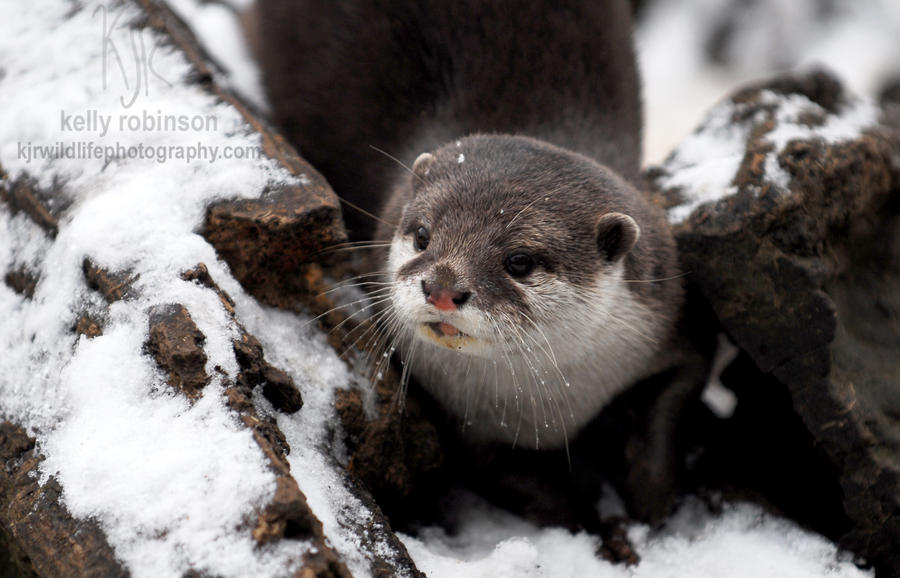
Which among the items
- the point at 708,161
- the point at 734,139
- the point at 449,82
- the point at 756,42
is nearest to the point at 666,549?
the point at 708,161

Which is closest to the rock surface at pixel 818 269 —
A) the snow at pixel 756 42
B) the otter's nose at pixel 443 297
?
the otter's nose at pixel 443 297

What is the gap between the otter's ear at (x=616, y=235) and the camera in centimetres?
245

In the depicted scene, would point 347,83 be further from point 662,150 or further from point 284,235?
point 662,150

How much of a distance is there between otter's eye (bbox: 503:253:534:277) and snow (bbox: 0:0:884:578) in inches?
22.2

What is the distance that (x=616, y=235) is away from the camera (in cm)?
249

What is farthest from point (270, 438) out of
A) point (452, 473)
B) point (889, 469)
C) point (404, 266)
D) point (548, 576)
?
point (889, 469)

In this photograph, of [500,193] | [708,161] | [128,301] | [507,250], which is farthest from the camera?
[708,161]

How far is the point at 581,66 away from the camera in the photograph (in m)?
3.39

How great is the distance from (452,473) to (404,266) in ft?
2.99

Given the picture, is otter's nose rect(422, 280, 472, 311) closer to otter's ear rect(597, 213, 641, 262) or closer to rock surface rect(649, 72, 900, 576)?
otter's ear rect(597, 213, 641, 262)

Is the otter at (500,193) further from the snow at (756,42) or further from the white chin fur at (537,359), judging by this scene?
the snow at (756,42)

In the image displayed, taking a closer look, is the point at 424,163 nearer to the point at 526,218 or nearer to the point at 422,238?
the point at 422,238

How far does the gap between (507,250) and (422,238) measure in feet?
0.92

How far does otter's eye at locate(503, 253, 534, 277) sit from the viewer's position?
2357 mm
